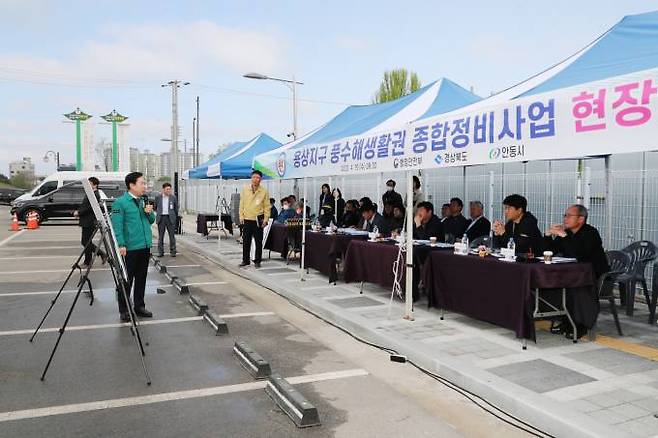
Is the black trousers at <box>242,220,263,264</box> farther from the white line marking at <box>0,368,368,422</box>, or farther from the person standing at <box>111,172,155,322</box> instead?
the white line marking at <box>0,368,368,422</box>

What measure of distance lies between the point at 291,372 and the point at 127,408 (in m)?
1.50

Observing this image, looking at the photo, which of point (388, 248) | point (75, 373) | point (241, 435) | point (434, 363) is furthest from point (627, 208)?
point (75, 373)

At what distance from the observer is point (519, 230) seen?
21.6 ft

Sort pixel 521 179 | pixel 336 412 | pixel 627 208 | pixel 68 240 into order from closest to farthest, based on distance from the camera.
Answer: pixel 336 412 < pixel 627 208 < pixel 521 179 < pixel 68 240

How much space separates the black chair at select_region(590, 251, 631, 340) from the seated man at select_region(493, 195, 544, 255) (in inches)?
29.9

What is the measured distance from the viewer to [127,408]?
4.20 m

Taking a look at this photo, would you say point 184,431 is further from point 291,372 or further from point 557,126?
point 557,126

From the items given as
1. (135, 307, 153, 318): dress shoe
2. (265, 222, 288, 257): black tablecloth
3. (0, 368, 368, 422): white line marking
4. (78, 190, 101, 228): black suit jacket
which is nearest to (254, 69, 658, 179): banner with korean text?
(0, 368, 368, 422): white line marking

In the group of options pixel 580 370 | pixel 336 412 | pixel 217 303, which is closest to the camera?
pixel 336 412

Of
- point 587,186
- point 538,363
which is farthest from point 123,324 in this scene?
point 587,186

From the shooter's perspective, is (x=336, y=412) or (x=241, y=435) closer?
(x=241, y=435)

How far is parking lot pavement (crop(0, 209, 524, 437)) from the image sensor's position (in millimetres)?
3887

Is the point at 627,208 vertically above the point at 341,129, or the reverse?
the point at 341,129

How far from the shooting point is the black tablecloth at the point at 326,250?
364 inches
